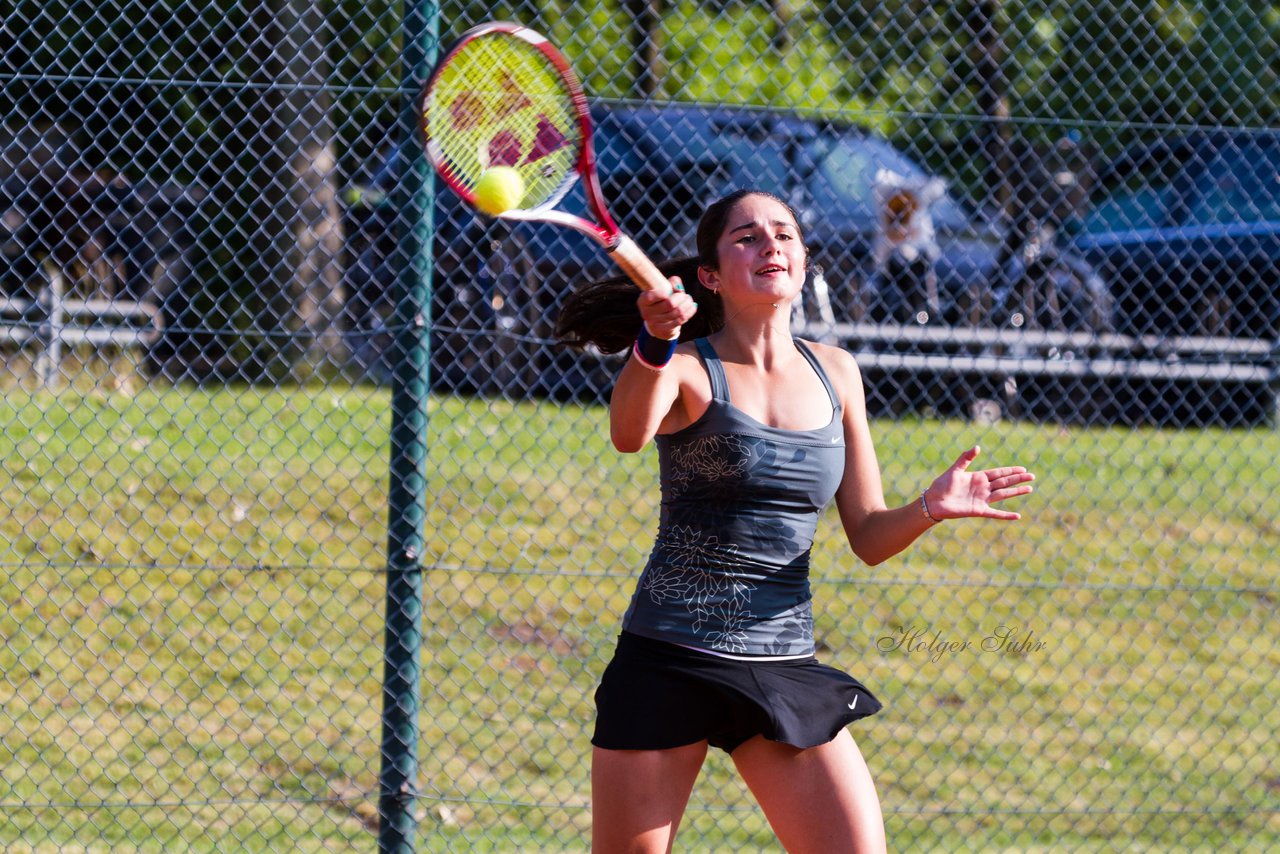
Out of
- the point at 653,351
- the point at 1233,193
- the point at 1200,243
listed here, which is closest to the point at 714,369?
the point at 653,351

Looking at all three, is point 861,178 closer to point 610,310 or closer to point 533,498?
point 533,498

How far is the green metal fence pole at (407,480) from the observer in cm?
412

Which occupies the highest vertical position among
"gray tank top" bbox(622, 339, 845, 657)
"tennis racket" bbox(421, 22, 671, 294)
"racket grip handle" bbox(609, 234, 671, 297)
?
"tennis racket" bbox(421, 22, 671, 294)

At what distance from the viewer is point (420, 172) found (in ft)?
13.6

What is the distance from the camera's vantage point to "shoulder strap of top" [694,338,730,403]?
2883mm

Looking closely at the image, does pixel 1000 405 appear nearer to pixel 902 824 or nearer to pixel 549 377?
pixel 549 377

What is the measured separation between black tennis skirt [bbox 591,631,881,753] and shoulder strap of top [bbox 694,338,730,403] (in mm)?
465

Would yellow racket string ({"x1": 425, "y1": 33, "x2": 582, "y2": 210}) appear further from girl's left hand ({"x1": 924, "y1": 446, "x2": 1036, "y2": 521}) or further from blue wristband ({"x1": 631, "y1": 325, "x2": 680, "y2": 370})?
girl's left hand ({"x1": 924, "y1": 446, "x2": 1036, "y2": 521})

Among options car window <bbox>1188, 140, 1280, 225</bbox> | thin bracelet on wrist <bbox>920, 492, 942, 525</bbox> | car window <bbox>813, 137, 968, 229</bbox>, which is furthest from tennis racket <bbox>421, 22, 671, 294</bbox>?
car window <bbox>1188, 140, 1280, 225</bbox>

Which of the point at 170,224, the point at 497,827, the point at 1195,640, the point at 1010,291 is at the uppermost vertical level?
the point at 170,224

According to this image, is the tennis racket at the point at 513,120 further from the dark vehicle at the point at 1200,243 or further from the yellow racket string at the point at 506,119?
the dark vehicle at the point at 1200,243

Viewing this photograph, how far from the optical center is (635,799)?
279cm

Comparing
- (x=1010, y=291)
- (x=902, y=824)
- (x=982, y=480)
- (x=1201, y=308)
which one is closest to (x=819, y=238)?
(x=1010, y=291)

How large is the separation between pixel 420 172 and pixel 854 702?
1.94 meters
